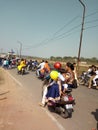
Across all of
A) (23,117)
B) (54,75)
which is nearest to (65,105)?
(54,75)

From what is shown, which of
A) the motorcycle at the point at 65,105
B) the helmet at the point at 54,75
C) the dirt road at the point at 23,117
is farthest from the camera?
the helmet at the point at 54,75

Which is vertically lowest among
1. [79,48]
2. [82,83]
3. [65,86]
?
[82,83]

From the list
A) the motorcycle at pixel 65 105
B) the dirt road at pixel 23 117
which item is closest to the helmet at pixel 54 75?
the motorcycle at pixel 65 105

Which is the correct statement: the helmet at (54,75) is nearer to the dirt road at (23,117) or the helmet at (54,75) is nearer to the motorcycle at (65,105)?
the motorcycle at (65,105)

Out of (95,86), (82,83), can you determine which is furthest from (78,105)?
(82,83)

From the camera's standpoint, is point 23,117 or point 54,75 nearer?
point 23,117

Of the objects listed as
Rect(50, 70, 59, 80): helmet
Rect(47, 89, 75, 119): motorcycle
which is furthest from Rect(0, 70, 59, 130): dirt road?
Rect(50, 70, 59, 80): helmet

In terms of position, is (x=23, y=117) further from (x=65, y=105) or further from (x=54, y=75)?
(x=54, y=75)

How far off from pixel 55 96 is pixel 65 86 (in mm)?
661

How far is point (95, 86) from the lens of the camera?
17922mm

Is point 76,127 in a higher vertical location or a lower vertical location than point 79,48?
lower

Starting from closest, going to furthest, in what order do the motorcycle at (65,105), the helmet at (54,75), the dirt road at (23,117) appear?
the dirt road at (23,117) < the motorcycle at (65,105) < the helmet at (54,75)

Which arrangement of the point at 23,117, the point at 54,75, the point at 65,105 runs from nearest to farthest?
the point at 23,117
the point at 65,105
the point at 54,75

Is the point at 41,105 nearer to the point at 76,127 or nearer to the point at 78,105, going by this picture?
the point at 78,105
